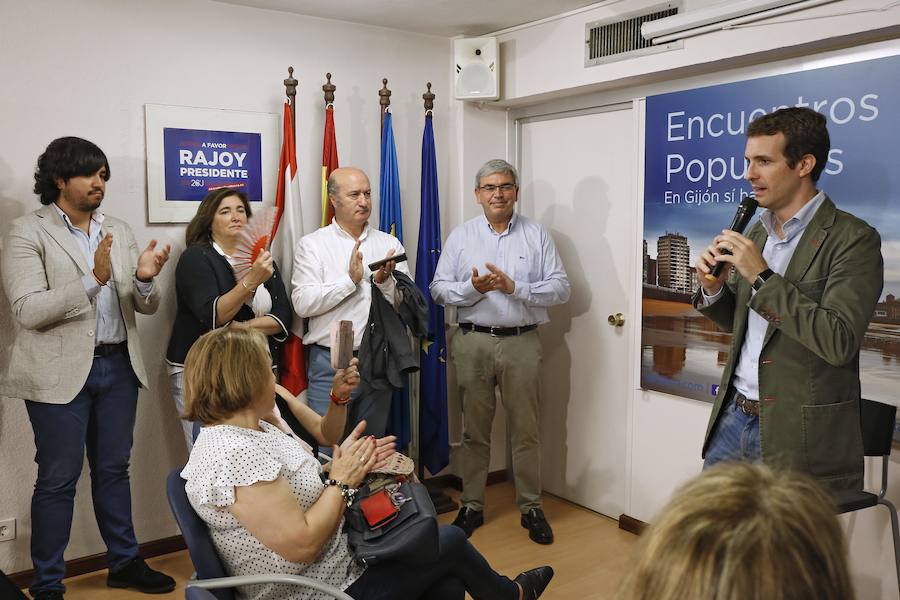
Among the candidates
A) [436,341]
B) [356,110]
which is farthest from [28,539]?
[356,110]

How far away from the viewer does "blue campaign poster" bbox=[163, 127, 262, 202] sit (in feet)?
12.1

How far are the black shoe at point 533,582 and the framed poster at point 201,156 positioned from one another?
225 cm

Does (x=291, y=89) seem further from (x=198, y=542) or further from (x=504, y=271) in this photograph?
(x=198, y=542)

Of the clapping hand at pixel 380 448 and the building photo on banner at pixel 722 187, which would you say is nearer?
the clapping hand at pixel 380 448

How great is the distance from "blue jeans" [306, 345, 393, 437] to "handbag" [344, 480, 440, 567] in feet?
5.24

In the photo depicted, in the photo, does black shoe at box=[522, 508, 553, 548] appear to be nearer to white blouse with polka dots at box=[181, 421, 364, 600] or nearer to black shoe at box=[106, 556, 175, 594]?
black shoe at box=[106, 556, 175, 594]

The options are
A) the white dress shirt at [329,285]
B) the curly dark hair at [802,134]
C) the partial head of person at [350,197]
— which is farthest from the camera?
the partial head of person at [350,197]

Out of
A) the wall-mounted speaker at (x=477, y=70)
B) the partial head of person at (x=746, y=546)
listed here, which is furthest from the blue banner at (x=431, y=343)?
the partial head of person at (x=746, y=546)

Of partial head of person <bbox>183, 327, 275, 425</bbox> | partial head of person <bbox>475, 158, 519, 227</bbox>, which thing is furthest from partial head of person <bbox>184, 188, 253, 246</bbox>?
partial head of person <bbox>183, 327, 275, 425</bbox>

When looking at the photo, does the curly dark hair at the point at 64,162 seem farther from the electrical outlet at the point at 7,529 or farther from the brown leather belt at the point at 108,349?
the electrical outlet at the point at 7,529

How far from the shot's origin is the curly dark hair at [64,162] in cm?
309

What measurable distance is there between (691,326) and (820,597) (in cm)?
300

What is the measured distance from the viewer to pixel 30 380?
3.04 metres

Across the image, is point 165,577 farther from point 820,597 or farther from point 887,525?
point 820,597
